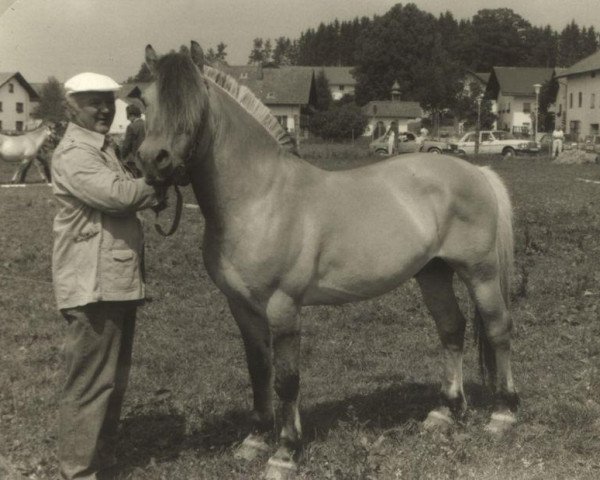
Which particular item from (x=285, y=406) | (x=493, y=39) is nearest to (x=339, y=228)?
(x=285, y=406)

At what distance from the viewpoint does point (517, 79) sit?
87625mm

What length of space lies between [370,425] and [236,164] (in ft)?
7.53

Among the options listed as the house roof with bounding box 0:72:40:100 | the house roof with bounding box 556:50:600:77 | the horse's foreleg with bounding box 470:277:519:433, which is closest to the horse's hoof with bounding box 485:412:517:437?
the horse's foreleg with bounding box 470:277:519:433

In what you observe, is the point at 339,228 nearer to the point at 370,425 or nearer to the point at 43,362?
the point at 370,425

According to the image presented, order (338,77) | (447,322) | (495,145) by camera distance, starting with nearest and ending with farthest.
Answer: (447,322), (495,145), (338,77)

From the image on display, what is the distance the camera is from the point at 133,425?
5.32 m

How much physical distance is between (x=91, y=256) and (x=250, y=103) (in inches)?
52.0

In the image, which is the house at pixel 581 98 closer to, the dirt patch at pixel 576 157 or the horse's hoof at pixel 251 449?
the dirt patch at pixel 576 157

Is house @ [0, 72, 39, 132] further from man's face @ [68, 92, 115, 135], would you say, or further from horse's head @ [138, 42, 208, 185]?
horse's head @ [138, 42, 208, 185]

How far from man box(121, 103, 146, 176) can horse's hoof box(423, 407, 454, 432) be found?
9.11ft

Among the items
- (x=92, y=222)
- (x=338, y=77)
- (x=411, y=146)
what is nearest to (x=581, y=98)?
(x=411, y=146)

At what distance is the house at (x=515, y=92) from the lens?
282ft

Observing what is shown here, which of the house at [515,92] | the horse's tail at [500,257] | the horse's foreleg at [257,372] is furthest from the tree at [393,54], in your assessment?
the horse's foreleg at [257,372]

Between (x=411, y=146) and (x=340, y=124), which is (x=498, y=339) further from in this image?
(x=340, y=124)
